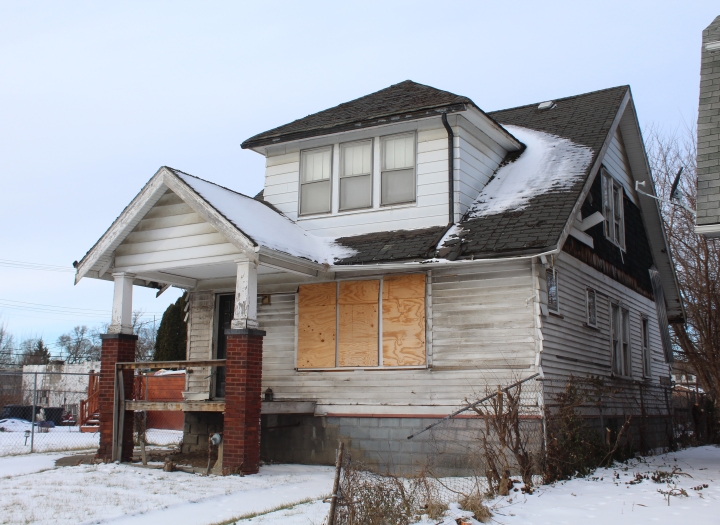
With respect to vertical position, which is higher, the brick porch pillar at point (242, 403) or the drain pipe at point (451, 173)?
the drain pipe at point (451, 173)

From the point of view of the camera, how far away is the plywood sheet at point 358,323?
42.0 ft

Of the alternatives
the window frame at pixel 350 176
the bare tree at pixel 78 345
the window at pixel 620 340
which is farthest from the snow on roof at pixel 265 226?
the bare tree at pixel 78 345

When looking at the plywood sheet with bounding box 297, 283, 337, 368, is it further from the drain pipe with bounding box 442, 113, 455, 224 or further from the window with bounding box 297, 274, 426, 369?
the drain pipe with bounding box 442, 113, 455, 224

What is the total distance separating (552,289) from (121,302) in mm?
7407

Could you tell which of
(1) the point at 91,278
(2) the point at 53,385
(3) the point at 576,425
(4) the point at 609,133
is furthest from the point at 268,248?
(2) the point at 53,385

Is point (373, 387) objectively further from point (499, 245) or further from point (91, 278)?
point (91, 278)

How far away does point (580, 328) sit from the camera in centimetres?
1362

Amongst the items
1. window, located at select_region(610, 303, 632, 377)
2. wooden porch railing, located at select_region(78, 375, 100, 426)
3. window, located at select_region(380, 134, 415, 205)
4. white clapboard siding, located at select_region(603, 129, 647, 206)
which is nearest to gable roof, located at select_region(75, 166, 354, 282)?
window, located at select_region(380, 134, 415, 205)

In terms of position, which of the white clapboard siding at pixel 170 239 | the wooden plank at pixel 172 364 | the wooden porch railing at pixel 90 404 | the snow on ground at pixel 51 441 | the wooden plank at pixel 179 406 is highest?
the white clapboard siding at pixel 170 239

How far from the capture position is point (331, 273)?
1334cm

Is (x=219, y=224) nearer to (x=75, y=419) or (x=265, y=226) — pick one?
(x=265, y=226)

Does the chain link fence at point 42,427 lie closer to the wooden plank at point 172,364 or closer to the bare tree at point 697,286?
the wooden plank at point 172,364

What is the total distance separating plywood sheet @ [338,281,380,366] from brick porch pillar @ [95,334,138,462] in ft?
12.2

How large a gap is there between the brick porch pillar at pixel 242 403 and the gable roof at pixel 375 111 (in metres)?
4.56
